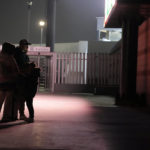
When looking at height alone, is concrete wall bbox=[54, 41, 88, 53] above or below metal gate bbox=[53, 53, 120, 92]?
above

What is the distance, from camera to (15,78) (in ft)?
22.2

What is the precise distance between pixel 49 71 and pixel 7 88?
10587 mm

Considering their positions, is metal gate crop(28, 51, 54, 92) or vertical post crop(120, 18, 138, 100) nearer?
vertical post crop(120, 18, 138, 100)

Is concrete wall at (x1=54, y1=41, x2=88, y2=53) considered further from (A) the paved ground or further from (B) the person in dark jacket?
(B) the person in dark jacket

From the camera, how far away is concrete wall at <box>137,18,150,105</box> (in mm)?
10523

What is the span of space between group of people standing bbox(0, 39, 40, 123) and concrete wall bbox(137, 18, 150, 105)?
5178 millimetres

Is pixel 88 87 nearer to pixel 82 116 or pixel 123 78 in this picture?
pixel 123 78

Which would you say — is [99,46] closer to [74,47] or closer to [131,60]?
[74,47]

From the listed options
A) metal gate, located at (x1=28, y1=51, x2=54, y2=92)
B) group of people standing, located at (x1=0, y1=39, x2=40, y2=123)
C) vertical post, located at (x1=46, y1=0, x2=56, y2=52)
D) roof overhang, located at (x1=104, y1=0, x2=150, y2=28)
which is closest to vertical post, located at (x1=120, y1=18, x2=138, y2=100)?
roof overhang, located at (x1=104, y1=0, x2=150, y2=28)

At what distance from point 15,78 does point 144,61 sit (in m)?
5.88

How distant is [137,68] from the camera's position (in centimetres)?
1212

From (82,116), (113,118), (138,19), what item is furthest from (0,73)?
(138,19)

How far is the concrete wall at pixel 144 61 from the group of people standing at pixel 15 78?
17.0 feet

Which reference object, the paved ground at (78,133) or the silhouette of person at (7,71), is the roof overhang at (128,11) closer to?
the paved ground at (78,133)
